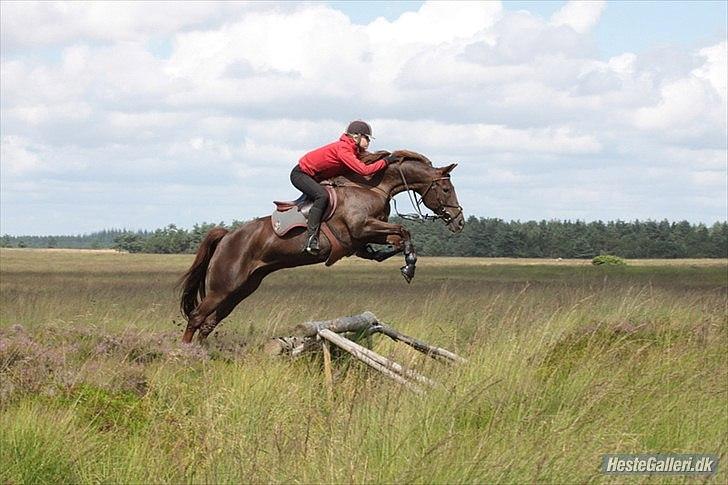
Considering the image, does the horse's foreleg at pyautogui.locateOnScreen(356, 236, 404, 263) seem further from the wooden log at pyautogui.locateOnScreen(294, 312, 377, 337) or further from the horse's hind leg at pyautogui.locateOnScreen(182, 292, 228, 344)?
the horse's hind leg at pyautogui.locateOnScreen(182, 292, 228, 344)

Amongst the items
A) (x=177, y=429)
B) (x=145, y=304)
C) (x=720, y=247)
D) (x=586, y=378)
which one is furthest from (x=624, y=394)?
(x=720, y=247)

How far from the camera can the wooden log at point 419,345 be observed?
10.7 m

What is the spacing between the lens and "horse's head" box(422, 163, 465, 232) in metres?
11.2

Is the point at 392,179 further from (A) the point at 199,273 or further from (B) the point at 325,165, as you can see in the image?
(A) the point at 199,273

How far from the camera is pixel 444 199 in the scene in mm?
11242

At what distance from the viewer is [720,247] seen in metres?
102

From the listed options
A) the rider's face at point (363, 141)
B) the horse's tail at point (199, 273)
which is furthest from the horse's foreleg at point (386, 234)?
the horse's tail at point (199, 273)

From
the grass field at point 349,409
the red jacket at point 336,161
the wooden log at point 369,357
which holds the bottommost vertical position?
the grass field at point 349,409

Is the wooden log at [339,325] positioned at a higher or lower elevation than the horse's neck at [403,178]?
lower

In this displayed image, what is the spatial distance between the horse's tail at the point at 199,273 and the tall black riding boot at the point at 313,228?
5.74 feet

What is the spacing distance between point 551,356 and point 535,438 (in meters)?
4.15

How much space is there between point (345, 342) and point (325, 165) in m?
1.92

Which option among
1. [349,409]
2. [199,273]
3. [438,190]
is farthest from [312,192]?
[349,409]

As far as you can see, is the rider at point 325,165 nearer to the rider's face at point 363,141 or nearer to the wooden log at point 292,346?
the rider's face at point 363,141
